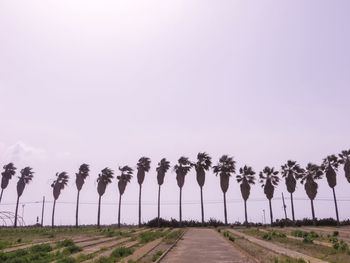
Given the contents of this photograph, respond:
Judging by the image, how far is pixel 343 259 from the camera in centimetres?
2086

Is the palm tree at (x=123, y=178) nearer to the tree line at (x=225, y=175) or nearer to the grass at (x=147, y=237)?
the tree line at (x=225, y=175)

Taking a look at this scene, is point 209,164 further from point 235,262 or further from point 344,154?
point 235,262

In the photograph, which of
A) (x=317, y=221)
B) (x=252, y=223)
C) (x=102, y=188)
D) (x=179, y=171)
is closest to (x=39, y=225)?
(x=102, y=188)

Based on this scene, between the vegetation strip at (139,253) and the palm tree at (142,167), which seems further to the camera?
the palm tree at (142,167)

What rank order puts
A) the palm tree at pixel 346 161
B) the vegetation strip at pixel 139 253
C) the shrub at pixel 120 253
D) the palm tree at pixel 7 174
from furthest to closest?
the palm tree at pixel 7 174 < the palm tree at pixel 346 161 < the shrub at pixel 120 253 < the vegetation strip at pixel 139 253

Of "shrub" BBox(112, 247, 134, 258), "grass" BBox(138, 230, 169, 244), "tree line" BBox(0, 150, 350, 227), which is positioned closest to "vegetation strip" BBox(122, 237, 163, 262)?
"shrub" BBox(112, 247, 134, 258)

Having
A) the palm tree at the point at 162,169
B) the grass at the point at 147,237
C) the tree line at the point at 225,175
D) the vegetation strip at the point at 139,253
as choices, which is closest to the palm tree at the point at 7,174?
the tree line at the point at 225,175

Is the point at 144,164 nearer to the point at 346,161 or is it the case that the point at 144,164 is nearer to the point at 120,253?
the point at 346,161

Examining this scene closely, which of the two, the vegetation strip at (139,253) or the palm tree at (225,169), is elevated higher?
→ the palm tree at (225,169)

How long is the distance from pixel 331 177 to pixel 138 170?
1409 inches

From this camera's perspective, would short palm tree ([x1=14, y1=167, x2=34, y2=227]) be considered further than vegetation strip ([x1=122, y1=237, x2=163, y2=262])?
Yes

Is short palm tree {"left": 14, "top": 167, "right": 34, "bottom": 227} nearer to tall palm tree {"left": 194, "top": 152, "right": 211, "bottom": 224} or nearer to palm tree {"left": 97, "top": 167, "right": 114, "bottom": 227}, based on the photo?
palm tree {"left": 97, "top": 167, "right": 114, "bottom": 227}

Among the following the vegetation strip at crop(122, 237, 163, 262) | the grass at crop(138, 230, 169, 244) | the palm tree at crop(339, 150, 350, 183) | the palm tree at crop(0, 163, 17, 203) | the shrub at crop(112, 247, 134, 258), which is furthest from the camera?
the palm tree at crop(0, 163, 17, 203)

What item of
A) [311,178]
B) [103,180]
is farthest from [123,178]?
[311,178]
